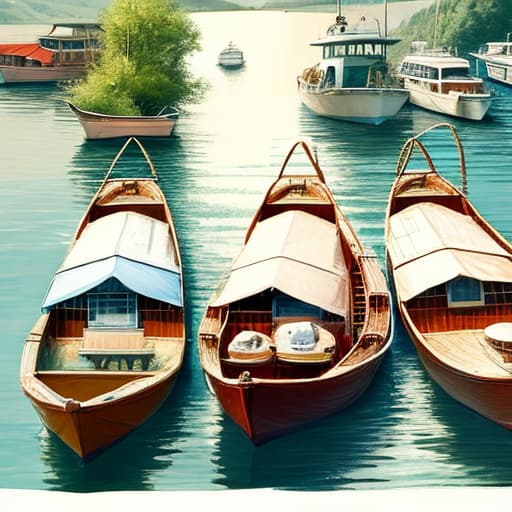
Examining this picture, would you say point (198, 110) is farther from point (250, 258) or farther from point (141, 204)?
point (250, 258)

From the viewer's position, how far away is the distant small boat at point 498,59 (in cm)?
992

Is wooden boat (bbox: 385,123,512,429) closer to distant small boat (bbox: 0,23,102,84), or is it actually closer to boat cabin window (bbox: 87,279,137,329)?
boat cabin window (bbox: 87,279,137,329)

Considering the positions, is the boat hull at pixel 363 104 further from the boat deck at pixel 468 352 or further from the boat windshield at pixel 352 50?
the boat deck at pixel 468 352

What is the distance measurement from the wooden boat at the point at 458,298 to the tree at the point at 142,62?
2991 millimetres

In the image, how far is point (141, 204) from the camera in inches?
407

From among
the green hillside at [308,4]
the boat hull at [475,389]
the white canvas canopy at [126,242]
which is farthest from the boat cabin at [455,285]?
the green hillside at [308,4]

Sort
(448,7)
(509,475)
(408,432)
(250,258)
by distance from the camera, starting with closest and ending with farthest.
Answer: (509,475)
(408,432)
(250,258)
(448,7)

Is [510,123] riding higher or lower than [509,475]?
higher

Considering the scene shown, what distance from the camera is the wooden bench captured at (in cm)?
791

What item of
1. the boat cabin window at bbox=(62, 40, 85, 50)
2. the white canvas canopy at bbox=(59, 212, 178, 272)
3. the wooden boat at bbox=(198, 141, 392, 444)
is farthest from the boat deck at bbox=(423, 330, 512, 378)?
the boat cabin window at bbox=(62, 40, 85, 50)

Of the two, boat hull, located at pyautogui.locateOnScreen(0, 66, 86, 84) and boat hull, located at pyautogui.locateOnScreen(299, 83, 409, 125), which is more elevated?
boat hull, located at pyautogui.locateOnScreen(0, 66, 86, 84)

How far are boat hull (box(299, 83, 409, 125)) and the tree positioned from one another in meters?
1.65

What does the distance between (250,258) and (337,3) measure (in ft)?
11.2

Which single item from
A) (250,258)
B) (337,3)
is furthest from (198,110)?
(250,258)
